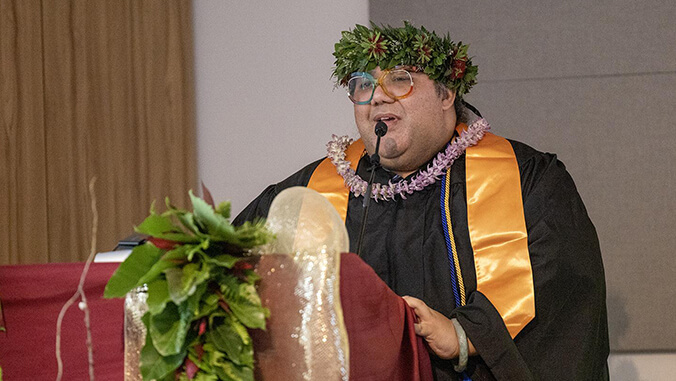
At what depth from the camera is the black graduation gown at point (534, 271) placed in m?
→ 1.85

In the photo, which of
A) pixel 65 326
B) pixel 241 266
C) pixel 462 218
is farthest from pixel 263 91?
pixel 241 266

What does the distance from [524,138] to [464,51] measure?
0.92 metres

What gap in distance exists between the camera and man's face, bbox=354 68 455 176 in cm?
222

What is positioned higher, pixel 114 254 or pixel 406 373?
pixel 114 254

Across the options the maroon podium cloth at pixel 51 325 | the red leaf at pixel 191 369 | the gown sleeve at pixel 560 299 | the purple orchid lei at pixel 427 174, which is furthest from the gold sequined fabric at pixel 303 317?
the purple orchid lei at pixel 427 174

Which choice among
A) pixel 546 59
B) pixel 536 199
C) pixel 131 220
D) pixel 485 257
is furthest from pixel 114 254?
pixel 546 59

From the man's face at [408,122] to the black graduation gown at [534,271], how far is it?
0.10 m

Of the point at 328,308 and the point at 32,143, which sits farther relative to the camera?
the point at 32,143

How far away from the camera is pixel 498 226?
207 centimetres

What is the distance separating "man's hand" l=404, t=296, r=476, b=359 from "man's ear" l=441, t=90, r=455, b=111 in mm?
748

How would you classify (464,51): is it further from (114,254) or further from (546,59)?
(114,254)

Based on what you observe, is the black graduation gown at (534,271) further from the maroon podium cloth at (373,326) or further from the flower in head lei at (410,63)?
the maroon podium cloth at (373,326)

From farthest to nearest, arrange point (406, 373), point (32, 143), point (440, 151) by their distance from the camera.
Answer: point (32, 143)
point (440, 151)
point (406, 373)

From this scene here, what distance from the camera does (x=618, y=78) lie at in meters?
3.09
